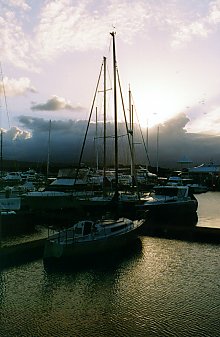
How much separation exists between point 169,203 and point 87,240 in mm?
18601

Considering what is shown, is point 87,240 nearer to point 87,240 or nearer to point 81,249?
point 87,240

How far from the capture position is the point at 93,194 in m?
48.5

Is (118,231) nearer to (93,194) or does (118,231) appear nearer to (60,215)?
(60,215)

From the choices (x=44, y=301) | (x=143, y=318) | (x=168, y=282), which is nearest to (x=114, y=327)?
(x=143, y=318)

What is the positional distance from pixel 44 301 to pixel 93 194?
32464 millimetres

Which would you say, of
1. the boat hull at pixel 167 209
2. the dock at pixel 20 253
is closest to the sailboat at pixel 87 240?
the dock at pixel 20 253

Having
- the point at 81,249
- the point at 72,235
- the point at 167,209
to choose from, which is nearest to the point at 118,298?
the point at 81,249

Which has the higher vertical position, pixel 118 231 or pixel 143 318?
pixel 118 231

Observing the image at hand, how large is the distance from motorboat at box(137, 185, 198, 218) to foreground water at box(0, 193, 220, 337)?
13.4 meters

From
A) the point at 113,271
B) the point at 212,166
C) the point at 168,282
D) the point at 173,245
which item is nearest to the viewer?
the point at 168,282

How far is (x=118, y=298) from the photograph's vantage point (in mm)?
16609

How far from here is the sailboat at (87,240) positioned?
851 inches

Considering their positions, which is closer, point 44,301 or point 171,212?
point 44,301

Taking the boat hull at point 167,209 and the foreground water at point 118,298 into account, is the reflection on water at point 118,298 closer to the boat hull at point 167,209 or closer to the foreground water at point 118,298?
the foreground water at point 118,298
